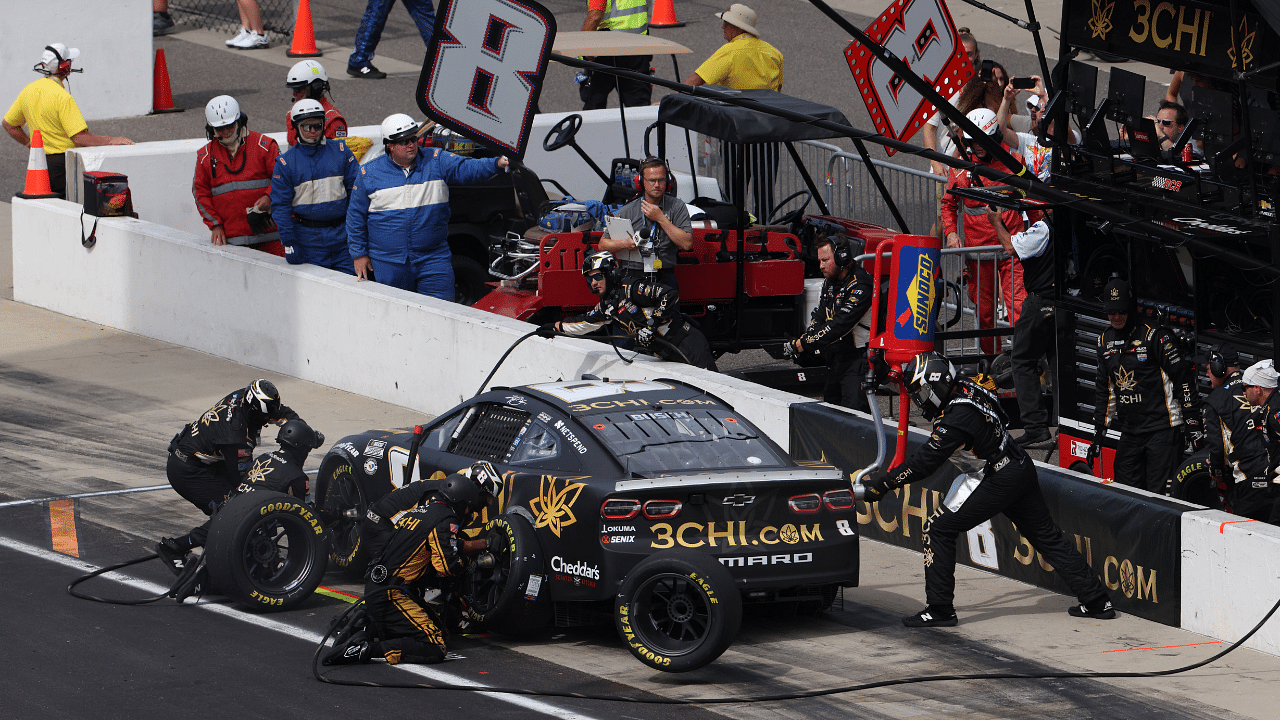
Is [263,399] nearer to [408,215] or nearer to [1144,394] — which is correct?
[408,215]

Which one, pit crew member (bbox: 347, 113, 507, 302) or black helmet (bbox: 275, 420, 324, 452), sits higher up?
pit crew member (bbox: 347, 113, 507, 302)

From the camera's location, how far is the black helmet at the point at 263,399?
434 inches

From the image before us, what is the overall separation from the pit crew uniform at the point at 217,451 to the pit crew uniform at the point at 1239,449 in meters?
5.46

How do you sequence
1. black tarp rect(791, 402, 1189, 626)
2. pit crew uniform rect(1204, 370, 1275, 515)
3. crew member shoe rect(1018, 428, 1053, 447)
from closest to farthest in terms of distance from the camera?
black tarp rect(791, 402, 1189, 626) < pit crew uniform rect(1204, 370, 1275, 515) < crew member shoe rect(1018, 428, 1053, 447)

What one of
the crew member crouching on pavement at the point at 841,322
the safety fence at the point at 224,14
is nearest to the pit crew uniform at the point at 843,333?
the crew member crouching on pavement at the point at 841,322

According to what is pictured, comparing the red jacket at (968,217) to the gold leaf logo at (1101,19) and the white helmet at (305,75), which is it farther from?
the white helmet at (305,75)

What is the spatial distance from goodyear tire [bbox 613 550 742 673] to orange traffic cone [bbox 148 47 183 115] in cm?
1569

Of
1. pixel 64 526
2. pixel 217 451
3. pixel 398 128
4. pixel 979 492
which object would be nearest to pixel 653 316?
pixel 398 128

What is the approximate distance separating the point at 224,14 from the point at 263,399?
701 inches

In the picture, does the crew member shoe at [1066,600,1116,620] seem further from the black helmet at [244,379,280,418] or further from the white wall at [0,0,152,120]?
the white wall at [0,0,152,120]

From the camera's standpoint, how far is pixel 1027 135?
16.6 m

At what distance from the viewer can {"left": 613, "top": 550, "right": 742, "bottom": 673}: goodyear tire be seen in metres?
8.80

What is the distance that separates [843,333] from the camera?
43.9 feet

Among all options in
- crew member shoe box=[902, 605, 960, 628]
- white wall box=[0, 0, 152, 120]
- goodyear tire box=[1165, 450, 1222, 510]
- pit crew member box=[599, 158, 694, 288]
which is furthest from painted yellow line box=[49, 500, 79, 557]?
white wall box=[0, 0, 152, 120]
